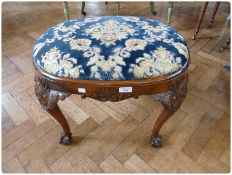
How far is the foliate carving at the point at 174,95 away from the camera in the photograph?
21.9 inches

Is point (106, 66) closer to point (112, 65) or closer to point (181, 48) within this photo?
point (112, 65)

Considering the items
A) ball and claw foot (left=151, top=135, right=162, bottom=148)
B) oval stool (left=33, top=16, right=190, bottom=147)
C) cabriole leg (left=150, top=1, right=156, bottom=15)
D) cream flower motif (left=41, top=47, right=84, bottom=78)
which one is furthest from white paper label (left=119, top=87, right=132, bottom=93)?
cabriole leg (left=150, top=1, right=156, bottom=15)

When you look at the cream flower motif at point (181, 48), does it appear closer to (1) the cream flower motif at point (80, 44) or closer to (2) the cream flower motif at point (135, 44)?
(2) the cream flower motif at point (135, 44)

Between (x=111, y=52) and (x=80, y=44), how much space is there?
0.32ft

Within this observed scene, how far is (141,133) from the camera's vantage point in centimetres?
85

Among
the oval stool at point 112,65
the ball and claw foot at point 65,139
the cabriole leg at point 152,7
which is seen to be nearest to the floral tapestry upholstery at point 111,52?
the oval stool at point 112,65

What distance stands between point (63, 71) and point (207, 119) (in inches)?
27.1

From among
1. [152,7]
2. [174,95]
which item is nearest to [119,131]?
[174,95]

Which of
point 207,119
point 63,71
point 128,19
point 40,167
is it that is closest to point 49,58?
point 63,71

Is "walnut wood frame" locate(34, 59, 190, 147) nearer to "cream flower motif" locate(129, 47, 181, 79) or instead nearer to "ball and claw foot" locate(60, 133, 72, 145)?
"cream flower motif" locate(129, 47, 181, 79)

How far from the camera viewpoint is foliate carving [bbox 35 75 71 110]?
1.89 feet

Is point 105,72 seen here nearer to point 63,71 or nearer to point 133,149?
point 63,71

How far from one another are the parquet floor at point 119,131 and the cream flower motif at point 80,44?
1.39 feet

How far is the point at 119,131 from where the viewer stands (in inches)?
34.2
